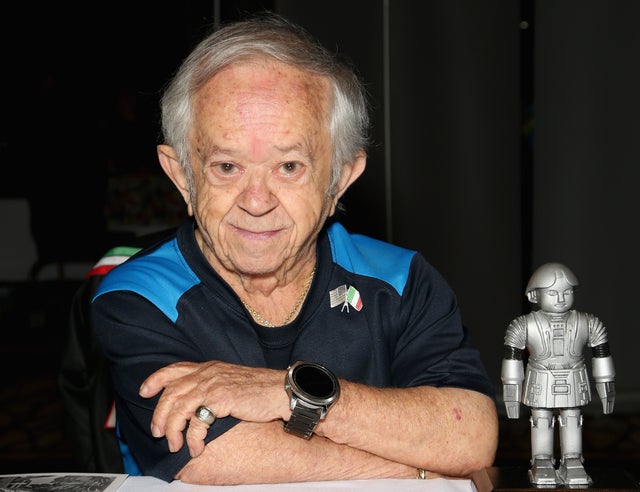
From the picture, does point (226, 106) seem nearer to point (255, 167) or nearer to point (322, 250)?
point (255, 167)

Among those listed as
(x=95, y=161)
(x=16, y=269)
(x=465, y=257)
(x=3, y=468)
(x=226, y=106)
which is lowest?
(x=3, y=468)

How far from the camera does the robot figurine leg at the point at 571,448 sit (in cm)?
132

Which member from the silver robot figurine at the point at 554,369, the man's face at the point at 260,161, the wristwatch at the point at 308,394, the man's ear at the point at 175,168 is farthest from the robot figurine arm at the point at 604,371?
the man's ear at the point at 175,168

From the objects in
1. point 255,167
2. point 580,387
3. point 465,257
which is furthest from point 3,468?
point 580,387

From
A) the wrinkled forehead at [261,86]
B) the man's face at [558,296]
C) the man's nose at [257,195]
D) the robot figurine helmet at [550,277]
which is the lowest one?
the man's face at [558,296]

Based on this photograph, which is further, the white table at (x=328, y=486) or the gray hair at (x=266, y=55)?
the gray hair at (x=266, y=55)

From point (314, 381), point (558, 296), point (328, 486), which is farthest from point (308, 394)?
point (558, 296)

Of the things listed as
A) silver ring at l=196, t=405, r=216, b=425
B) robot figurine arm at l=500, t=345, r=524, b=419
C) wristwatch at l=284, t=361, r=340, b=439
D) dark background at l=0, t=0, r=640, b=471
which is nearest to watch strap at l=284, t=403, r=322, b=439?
wristwatch at l=284, t=361, r=340, b=439

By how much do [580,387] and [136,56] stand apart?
5882mm

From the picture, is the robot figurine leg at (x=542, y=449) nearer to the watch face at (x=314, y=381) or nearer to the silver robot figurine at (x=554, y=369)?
the silver robot figurine at (x=554, y=369)

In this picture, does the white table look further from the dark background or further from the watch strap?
the dark background

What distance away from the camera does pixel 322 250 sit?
1897 millimetres

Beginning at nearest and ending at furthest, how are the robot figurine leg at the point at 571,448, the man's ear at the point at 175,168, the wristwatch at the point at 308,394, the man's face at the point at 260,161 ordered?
the robot figurine leg at the point at 571,448 < the wristwatch at the point at 308,394 < the man's face at the point at 260,161 < the man's ear at the point at 175,168

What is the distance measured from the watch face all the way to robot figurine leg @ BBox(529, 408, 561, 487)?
347mm
